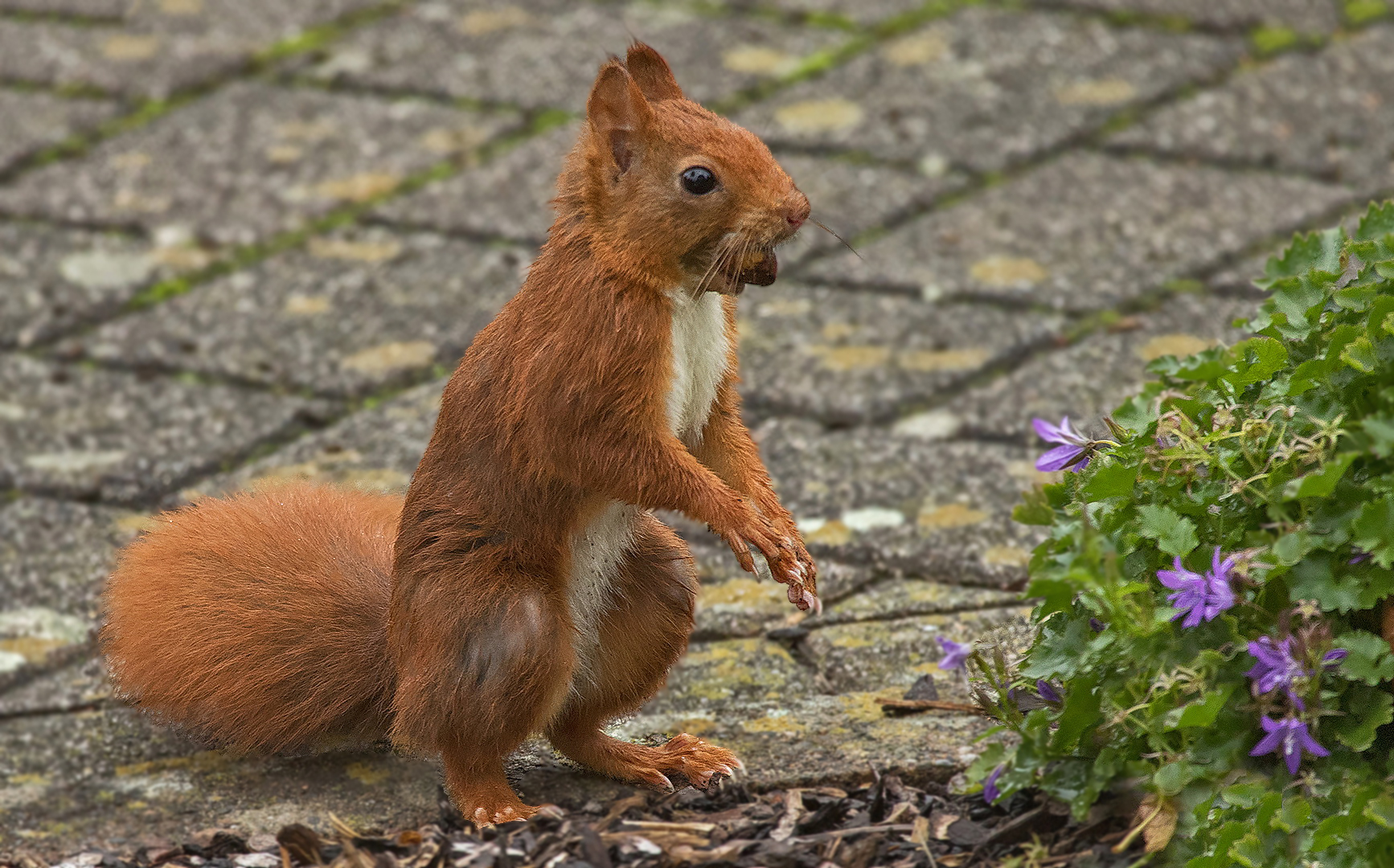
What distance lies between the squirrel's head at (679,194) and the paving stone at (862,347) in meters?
1.71

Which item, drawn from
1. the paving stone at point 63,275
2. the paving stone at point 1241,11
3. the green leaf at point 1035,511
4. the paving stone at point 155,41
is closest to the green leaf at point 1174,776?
→ the green leaf at point 1035,511

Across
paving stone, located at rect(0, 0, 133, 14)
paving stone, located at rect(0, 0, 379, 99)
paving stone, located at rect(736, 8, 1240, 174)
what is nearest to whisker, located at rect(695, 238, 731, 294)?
paving stone, located at rect(736, 8, 1240, 174)

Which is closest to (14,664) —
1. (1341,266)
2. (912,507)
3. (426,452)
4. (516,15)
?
(426,452)

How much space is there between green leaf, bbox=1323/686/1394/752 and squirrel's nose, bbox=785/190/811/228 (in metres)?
0.91

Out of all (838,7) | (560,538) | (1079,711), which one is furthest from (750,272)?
(838,7)

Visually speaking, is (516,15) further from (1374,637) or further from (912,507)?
(1374,637)

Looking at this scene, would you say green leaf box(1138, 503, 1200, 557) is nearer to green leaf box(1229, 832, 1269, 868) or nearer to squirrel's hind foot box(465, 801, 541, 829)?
green leaf box(1229, 832, 1269, 868)

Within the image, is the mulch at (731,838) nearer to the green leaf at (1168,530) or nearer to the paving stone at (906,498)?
the green leaf at (1168,530)

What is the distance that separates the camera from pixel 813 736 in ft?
8.97

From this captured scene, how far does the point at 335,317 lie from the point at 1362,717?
126 inches

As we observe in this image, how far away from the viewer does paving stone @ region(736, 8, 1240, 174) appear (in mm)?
5234

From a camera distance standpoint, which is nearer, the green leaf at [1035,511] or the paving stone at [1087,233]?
the green leaf at [1035,511]

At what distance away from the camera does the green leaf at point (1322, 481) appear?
1.94 m

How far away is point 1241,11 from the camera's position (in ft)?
19.0
